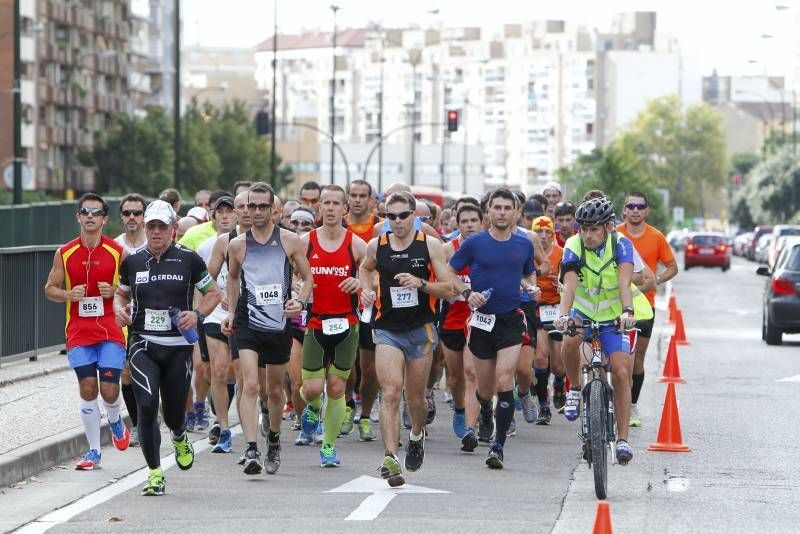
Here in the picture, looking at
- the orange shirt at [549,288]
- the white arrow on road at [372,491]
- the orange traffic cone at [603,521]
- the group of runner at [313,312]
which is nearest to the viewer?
the orange traffic cone at [603,521]

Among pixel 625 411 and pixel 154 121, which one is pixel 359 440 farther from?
pixel 154 121

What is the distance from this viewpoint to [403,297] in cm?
1221

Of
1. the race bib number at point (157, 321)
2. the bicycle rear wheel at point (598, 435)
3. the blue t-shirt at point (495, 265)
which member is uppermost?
the blue t-shirt at point (495, 265)

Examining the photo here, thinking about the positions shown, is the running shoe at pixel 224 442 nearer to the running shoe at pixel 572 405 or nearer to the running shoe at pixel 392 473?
the running shoe at pixel 392 473

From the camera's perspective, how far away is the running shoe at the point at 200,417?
1516 centimetres

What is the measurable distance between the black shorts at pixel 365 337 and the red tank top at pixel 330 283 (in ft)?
4.90

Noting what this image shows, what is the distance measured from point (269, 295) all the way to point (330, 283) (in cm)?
80

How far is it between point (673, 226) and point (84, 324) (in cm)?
16006

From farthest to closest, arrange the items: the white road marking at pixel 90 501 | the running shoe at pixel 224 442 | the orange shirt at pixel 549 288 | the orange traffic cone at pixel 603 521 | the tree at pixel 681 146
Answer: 1. the tree at pixel 681 146
2. the orange shirt at pixel 549 288
3. the running shoe at pixel 224 442
4. the white road marking at pixel 90 501
5. the orange traffic cone at pixel 603 521

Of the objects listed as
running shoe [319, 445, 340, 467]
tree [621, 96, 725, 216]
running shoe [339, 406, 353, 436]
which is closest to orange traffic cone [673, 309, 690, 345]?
running shoe [339, 406, 353, 436]

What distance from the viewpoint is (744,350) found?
2709cm

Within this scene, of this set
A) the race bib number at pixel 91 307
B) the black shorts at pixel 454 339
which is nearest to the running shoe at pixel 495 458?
the black shorts at pixel 454 339

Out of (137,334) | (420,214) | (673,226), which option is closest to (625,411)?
(137,334)

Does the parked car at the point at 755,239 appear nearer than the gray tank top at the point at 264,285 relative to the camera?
No
